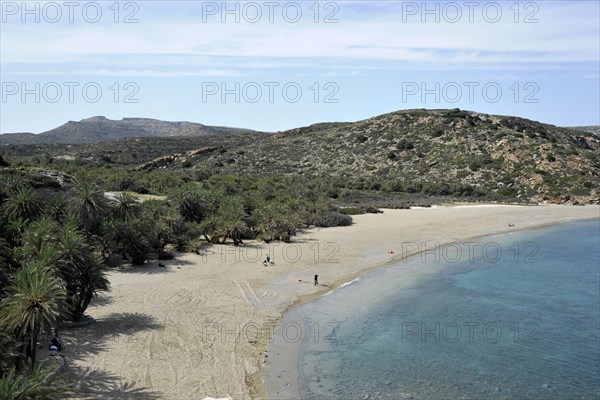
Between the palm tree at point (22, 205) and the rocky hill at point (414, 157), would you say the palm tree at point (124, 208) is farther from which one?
the rocky hill at point (414, 157)

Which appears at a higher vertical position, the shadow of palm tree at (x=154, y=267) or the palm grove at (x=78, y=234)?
the palm grove at (x=78, y=234)

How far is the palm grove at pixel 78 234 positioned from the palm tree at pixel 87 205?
0.06m

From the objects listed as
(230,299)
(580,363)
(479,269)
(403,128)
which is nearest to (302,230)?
(479,269)

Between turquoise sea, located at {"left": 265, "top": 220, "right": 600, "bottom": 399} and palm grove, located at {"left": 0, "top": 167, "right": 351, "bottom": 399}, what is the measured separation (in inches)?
322

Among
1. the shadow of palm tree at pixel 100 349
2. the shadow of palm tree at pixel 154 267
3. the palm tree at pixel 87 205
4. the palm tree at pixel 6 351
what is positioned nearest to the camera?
the palm tree at pixel 6 351

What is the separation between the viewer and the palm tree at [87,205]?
29641 mm

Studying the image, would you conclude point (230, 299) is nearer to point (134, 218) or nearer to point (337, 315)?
point (337, 315)

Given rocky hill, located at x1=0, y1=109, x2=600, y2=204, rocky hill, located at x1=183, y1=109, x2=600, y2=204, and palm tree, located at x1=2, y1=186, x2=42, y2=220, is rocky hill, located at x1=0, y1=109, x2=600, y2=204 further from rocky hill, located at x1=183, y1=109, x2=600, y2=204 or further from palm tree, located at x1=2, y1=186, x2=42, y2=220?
palm tree, located at x1=2, y1=186, x2=42, y2=220

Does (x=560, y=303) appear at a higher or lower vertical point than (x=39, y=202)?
lower

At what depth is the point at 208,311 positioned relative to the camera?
24500 mm

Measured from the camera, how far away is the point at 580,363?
20969 millimetres

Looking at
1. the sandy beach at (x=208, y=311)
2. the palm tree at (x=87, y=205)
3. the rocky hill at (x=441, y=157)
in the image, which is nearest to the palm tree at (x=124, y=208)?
the palm tree at (x=87, y=205)

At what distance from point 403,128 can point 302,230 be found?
65707mm

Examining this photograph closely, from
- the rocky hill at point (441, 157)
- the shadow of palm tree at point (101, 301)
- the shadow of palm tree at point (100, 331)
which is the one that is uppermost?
the rocky hill at point (441, 157)
